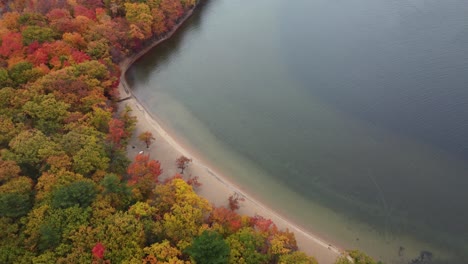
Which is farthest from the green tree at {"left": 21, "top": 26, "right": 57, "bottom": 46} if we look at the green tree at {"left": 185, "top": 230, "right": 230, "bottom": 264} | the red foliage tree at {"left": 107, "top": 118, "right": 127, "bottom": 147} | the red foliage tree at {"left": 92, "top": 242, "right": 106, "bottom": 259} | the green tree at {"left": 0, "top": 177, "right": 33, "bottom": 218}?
the green tree at {"left": 185, "top": 230, "right": 230, "bottom": 264}

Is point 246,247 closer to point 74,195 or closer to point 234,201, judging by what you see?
point 234,201

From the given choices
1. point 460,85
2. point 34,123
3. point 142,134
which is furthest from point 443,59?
point 34,123

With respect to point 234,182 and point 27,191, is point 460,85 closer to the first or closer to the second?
point 234,182

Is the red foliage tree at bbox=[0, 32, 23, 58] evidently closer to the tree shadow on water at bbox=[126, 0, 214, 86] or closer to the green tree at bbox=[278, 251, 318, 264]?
the tree shadow on water at bbox=[126, 0, 214, 86]

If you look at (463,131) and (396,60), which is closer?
(463,131)

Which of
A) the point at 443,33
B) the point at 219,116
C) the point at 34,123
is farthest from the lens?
the point at 443,33

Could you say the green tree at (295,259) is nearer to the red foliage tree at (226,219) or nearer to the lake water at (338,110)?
the red foliage tree at (226,219)
